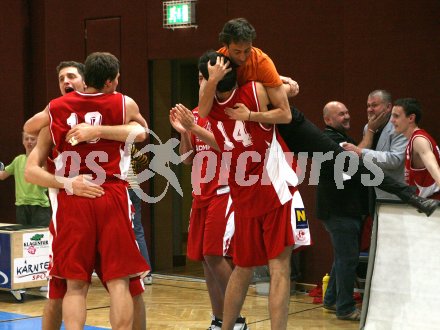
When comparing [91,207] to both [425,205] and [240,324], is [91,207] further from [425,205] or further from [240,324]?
[425,205]

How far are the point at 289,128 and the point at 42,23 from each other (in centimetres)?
664

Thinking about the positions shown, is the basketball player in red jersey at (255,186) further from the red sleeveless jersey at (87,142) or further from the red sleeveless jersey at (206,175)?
the red sleeveless jersey at (206,175)

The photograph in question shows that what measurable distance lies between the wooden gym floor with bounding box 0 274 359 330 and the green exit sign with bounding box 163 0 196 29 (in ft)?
10.1

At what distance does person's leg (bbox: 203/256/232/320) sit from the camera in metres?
6.43

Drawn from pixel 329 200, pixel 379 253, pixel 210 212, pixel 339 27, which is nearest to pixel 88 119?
pixel 210 212

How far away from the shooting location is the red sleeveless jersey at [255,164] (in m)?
5.52

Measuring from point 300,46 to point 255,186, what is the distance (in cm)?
381

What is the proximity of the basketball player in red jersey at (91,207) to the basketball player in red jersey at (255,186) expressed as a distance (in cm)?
72

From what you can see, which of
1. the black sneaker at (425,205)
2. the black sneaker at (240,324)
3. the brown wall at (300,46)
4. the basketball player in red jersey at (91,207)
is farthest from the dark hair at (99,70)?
the brown wall at (300,46)

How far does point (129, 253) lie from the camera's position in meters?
5.18

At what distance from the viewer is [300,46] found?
9023 millimetres

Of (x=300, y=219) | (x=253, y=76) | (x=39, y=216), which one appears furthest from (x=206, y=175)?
(x=39, y=216)

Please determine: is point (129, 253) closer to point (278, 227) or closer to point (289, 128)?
point (278, 227)

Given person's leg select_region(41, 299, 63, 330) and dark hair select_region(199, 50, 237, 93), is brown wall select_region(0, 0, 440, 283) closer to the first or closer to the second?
dark hair select_region(199, 50, 237, 93)
